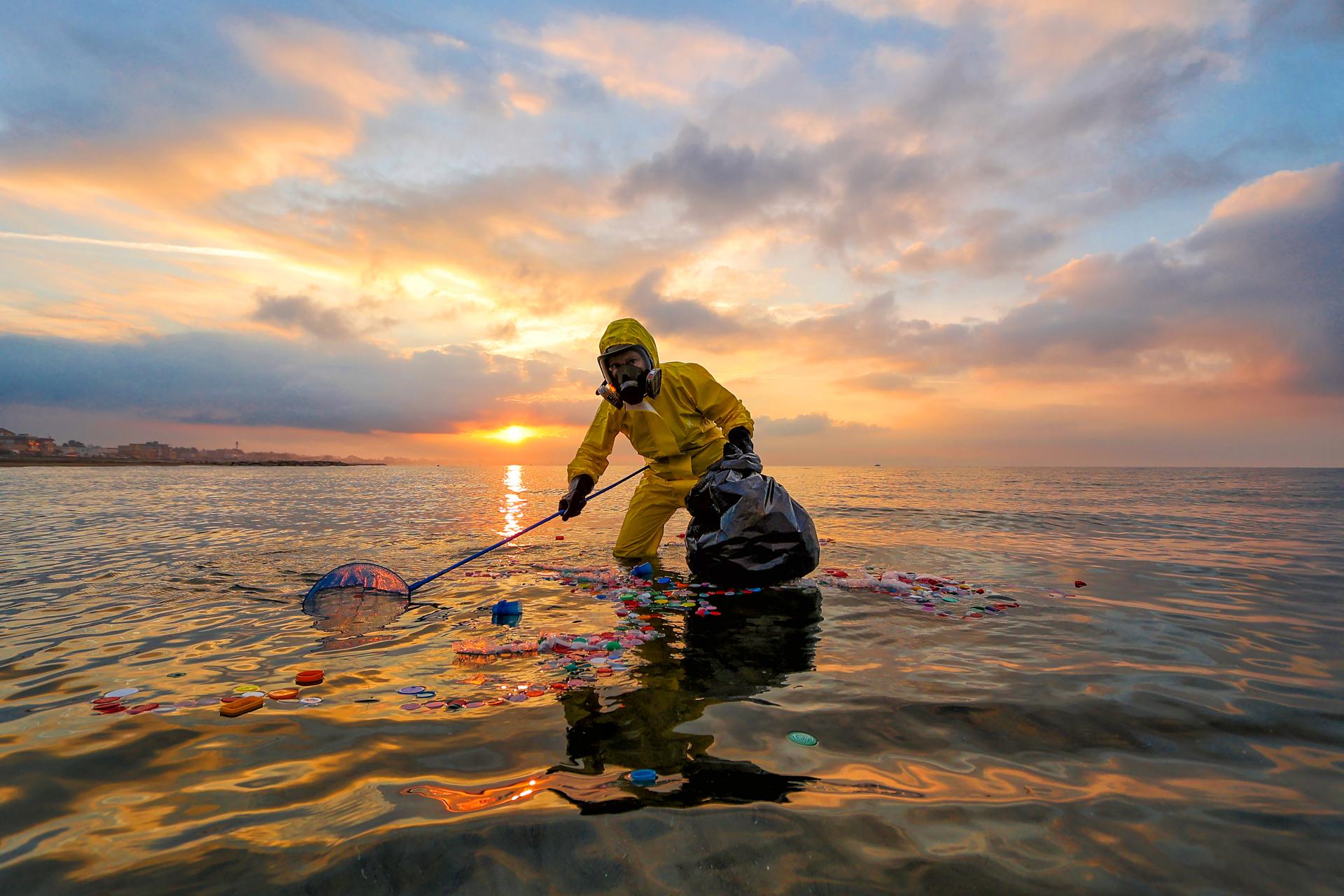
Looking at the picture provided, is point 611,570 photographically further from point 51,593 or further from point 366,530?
point 366,530

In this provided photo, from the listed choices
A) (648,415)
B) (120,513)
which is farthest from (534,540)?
(120,513)

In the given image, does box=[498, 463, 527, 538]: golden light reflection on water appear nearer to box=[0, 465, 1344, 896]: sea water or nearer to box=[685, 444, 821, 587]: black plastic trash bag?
box=[685, 444, 821, 587]: black plastic trash bag

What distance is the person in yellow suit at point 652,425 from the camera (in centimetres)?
A: 698

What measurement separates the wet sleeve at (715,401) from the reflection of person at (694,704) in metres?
2.77

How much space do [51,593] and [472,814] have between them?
6.40 meters

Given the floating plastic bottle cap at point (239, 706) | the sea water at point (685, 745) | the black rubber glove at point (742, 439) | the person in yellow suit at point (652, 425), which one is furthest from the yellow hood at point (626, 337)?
the floating plastic bottle cap at point (239, 706)

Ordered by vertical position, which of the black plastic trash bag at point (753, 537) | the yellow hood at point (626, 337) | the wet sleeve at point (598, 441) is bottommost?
the black plastic trash bag at point (753, 537)

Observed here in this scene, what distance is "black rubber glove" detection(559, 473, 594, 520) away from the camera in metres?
7.19

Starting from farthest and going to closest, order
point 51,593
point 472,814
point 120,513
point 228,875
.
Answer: point 120,513, point 51,593, point 472,814, point 228,875

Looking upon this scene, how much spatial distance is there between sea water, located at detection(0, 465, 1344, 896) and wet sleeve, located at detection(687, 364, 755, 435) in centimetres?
230

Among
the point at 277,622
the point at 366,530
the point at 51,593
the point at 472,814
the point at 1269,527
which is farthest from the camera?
the point at 1269,527

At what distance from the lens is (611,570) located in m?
7.13

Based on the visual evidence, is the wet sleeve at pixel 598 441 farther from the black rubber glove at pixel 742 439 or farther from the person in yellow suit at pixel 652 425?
the black rubber glove at pixel 742 439

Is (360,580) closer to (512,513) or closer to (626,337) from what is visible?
(626,337)
